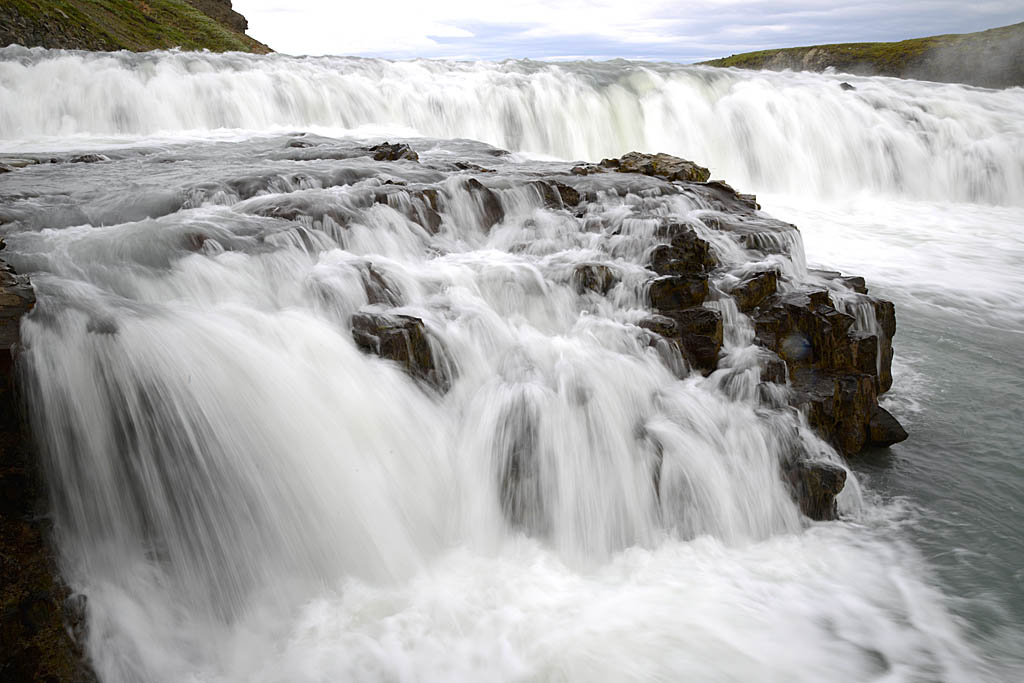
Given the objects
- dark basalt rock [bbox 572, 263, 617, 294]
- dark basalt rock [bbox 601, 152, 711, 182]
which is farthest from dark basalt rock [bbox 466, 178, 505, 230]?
dark basalt rock [bbox 601, 152, 711, 182]

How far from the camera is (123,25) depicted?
30359 mm

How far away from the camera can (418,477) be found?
453 centimetres

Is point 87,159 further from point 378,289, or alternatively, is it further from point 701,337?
point 701,337

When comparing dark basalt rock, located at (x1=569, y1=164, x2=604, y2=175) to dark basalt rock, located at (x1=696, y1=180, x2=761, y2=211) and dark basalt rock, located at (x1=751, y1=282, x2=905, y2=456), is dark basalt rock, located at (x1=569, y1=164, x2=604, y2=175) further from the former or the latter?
dark basalt rock, located at (x1=751, y1=282, x2=905, y2=456)

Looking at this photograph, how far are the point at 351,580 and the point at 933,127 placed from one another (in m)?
21.3

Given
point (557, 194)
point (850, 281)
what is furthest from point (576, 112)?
point (850, 281)

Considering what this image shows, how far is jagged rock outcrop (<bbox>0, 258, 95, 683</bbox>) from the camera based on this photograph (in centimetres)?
289

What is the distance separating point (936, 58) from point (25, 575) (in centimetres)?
4631

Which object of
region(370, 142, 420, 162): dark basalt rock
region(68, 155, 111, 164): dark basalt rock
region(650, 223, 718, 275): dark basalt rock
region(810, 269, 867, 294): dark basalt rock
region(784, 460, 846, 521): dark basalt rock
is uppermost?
region(370, 142, 420, 162): dark basalt rock

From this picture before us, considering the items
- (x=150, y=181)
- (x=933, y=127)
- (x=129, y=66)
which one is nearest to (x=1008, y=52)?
(x=933, y=127)

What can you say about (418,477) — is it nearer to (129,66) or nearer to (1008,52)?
(129,66)

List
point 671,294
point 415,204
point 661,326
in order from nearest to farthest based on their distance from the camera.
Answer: point 661,326 < point 671,294 < point 415,204

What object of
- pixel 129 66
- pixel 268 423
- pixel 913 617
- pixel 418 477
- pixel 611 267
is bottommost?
pixel 913 617

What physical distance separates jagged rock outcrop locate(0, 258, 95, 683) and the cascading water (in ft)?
0.37
